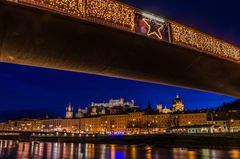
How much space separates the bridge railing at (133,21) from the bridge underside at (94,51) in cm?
17

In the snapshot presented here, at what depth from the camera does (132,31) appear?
25.9ft

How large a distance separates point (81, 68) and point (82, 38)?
7.51ft

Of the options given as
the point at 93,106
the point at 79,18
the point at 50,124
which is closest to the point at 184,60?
the point at 79,18

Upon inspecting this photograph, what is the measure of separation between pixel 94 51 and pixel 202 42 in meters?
3.89

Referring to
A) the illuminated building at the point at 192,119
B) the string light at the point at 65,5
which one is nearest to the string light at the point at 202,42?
the string light at the point at 65,5

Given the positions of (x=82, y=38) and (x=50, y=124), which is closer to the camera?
(x=82, y=38)

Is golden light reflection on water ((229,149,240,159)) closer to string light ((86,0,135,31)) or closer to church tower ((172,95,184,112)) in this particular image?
string light ((86,0,135,31))

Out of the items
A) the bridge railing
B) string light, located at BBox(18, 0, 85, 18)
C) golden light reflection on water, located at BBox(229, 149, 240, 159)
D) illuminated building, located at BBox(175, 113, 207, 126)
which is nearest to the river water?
golden light reflection on water, located at BBox(229, 149, 240, 159)

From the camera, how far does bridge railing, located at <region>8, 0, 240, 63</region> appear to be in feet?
22.5

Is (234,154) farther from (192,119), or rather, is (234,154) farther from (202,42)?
(192,119)

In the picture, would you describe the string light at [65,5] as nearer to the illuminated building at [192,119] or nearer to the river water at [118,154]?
the river water at [118,154]

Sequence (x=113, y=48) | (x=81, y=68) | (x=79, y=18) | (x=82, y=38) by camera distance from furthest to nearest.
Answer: (x=81, y=68), (x=113, y=48), (x=82, y=38), (x=79, y=18)

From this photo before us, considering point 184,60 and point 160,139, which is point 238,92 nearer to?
point 184,60

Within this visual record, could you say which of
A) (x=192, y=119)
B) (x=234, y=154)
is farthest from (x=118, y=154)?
(x=192, y=119)
